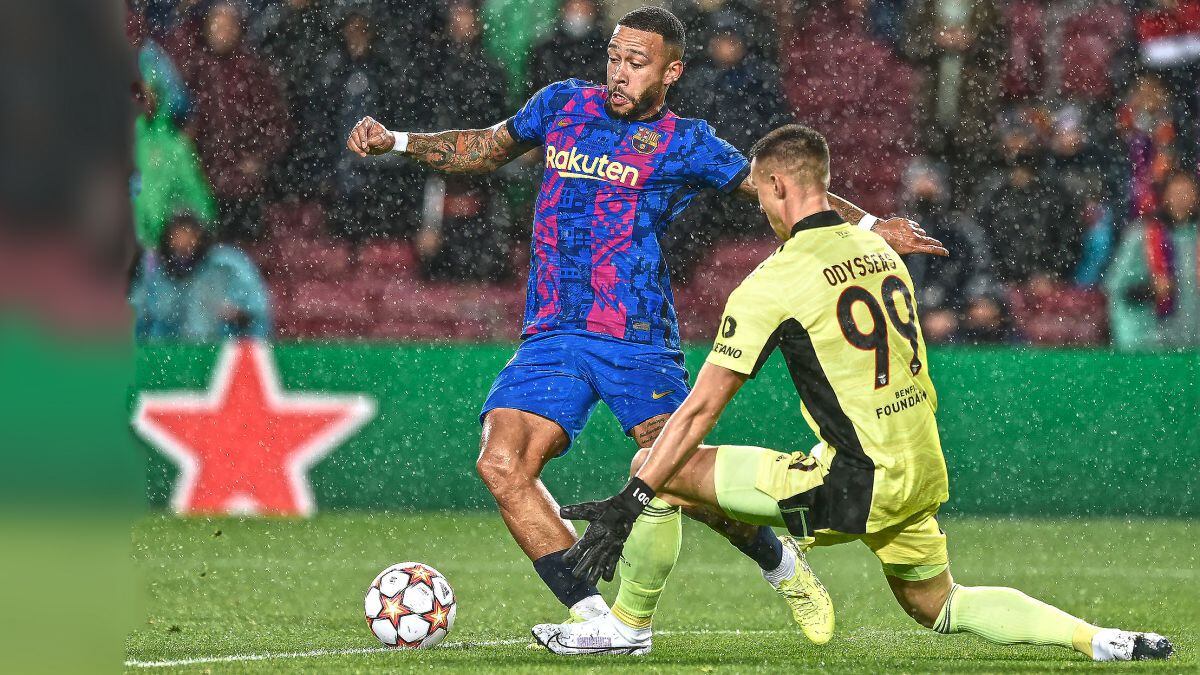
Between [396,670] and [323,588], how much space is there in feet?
8.65

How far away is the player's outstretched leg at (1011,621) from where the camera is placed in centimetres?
392

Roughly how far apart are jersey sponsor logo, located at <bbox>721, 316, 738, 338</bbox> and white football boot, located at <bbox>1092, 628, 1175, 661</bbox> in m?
1.26

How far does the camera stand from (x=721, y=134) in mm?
10148

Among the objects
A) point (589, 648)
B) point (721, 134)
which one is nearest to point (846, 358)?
point (589, 648)

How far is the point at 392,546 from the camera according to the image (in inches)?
321

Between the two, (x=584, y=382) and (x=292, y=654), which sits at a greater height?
(x=584, y=382)

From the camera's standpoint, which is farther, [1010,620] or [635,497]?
[1010,620]

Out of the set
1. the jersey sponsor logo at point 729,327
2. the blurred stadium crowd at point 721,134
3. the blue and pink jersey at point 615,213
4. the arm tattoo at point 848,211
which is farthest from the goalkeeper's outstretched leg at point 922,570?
the blurred stadium crowd at point 721,134

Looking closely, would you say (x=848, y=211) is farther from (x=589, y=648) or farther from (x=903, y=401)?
(x=589, y=648)

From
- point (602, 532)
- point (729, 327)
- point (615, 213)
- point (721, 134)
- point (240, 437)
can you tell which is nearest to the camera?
point (602, 532)

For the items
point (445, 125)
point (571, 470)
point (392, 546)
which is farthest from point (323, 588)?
point (445, 125)

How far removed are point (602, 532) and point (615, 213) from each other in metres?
1.62

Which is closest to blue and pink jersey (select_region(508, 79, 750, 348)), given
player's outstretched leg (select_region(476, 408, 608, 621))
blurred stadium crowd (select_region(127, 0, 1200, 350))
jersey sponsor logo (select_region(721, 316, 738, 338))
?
player's outstretched leg (select_region(476, 408, 608, 621))

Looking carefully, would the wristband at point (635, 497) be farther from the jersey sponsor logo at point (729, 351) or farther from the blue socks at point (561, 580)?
the blue socks at point (561, 580)
